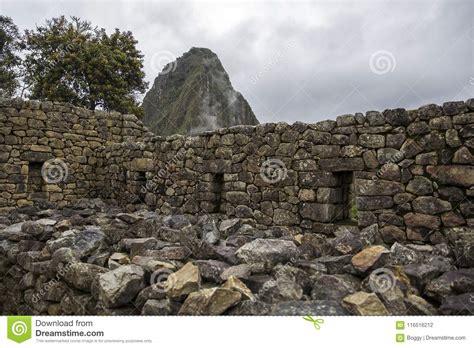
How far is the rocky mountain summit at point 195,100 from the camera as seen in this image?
79.6 ft

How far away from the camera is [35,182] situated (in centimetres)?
1008

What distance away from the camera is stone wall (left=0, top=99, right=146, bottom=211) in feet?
31.4

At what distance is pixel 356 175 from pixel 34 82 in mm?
15195

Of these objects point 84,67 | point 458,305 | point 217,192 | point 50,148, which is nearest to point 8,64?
point 84,67

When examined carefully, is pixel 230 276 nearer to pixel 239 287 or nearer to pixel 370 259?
pixel 239 287

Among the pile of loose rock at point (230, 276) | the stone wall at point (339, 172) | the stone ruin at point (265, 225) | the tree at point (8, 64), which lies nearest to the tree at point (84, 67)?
the tree at point (8, 64)

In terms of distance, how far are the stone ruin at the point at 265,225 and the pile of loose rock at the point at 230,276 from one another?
0.05 ft

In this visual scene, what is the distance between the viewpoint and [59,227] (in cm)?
520

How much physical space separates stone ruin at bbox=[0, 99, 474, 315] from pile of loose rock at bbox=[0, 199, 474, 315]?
0.01 m

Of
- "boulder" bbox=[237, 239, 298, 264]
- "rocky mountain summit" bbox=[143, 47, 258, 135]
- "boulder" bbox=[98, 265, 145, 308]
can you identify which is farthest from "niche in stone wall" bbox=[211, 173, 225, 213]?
"rocky mountain summit" bbox=[143, 47, 258, 135]

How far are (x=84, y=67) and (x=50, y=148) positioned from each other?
6717 millimetres
